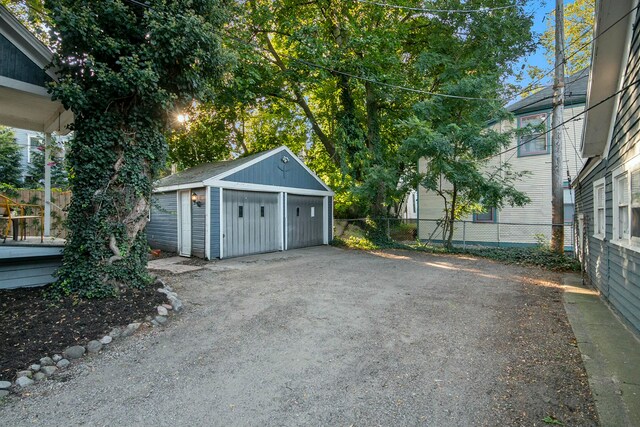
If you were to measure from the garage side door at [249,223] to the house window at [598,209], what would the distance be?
8.71 meters

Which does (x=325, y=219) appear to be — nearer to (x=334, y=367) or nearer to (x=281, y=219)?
(x=281, y=219)

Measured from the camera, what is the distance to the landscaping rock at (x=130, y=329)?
13.2 feet

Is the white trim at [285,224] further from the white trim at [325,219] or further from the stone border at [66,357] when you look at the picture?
the stone border at [66,357]

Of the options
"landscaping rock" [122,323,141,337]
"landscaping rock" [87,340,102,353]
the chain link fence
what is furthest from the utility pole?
"landscaping rock" [87,340,102,353]

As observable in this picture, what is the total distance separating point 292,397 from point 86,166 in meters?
4.37

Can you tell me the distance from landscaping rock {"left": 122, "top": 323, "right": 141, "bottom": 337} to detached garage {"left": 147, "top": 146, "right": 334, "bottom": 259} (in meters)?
4.94

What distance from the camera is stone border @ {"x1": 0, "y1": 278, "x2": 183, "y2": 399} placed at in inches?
115

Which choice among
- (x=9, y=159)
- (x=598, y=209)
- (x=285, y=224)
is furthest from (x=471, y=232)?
(x=9, y=159)

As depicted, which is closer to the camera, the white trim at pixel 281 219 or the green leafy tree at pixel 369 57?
the green leafy tree at pixel 369 57

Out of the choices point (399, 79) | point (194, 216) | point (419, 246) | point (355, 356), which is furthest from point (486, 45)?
point (355, 356)

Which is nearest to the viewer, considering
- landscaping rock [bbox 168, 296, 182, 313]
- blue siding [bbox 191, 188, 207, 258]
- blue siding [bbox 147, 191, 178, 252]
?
landscaping rock [bbox 168, 296, 182, 313]

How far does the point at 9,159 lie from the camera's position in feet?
50.0

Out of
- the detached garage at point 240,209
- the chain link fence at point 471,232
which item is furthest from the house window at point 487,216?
the detached garage at point 240,209

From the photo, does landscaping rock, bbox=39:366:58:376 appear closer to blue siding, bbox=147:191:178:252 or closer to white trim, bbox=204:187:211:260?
white trim, bbox=204:187:211:260
